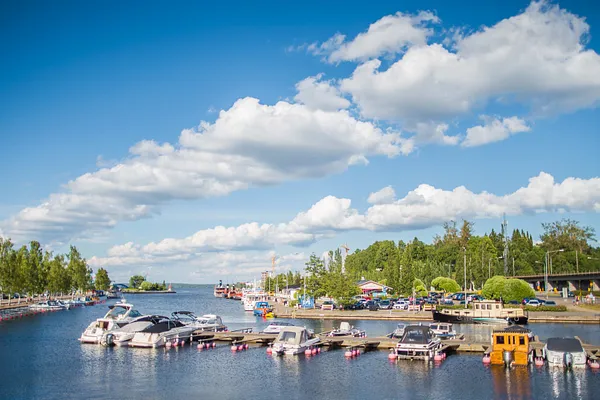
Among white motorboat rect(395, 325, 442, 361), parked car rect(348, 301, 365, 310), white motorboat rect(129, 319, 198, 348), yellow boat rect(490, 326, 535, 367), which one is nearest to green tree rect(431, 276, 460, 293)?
parked car rect(348, 301, 365, 310)

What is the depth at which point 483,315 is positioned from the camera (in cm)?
8694

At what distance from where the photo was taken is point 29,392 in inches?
1608

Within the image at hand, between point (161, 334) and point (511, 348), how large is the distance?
1411 inches

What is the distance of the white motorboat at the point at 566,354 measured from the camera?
46188 millimetres

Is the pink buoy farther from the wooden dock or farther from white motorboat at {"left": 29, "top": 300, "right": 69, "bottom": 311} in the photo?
white motorboat at {"left": 29, "top": 300, "right": 69, "bottom": 311}

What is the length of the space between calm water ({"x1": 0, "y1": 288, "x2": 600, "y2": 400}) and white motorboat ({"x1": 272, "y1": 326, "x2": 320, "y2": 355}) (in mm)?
1150

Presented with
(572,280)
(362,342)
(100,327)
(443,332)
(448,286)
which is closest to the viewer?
(362,342)

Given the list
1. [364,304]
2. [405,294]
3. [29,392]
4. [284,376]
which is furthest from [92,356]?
[405,294]

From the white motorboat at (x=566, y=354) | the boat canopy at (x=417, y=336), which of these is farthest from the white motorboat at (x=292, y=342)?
the white motorboat at (x=566, y=354)

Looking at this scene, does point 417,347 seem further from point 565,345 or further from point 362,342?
point 565,345

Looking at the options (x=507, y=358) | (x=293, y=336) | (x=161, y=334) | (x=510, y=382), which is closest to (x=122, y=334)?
(x=161, y=334)

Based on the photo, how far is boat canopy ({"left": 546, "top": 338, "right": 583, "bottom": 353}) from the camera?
1844 inches

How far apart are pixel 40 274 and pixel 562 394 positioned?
14815 cm

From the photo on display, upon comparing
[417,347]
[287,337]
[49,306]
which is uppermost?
[287,337]
